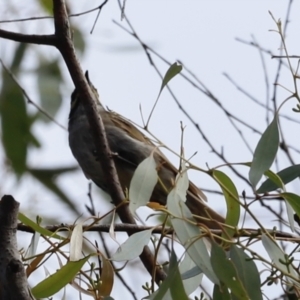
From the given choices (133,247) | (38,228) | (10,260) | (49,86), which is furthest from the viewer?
(49,86)

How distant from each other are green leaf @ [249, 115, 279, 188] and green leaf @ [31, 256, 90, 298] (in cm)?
39

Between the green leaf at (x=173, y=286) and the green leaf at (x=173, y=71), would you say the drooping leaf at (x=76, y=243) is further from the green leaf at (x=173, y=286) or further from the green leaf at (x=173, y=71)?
the green leaf at (x=173, y=71)

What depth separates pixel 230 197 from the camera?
5.17ft

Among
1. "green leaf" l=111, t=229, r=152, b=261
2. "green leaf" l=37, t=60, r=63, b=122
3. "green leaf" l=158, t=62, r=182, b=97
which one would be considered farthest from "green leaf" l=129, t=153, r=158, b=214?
"green leaf" l=37, t=60, r=63, b=122

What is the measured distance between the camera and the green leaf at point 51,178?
411cm

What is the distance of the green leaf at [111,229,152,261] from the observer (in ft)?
4.98

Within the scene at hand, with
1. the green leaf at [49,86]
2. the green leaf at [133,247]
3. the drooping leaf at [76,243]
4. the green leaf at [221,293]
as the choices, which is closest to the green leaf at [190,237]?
the green leaf at [221,293]

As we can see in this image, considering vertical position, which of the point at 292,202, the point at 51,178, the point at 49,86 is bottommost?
the point at 292,202

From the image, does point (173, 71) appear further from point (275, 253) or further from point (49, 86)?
point (49, 86)

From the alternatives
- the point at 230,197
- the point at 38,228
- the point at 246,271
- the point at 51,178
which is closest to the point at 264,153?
the point at 230,197

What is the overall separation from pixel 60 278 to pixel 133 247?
0.53 ft

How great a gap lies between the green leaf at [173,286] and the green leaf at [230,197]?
150 mm

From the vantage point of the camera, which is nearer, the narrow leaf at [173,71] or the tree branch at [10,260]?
the tree branch at [10,260]

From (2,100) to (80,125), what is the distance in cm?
83
